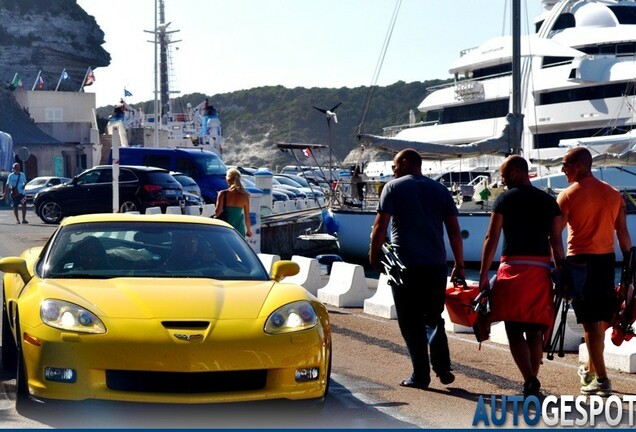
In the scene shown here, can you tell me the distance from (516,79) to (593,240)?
19507mm

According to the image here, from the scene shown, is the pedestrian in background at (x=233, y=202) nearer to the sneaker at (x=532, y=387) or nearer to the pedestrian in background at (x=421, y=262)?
the pedestrian in background at (x=421, y=262)

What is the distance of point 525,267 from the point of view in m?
7.77

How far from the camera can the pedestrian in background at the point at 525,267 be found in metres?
7.71

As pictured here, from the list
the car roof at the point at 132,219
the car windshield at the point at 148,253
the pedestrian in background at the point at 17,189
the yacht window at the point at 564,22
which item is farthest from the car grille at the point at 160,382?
the yacht window at the point at 564,22

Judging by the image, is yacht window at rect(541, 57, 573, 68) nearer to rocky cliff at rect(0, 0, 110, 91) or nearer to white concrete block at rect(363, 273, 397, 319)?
white concrete block at rect(363, 273, 397, 319)

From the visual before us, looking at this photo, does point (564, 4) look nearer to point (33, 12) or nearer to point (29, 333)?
point (29, 333)

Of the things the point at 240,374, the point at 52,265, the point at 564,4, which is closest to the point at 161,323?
the point at 240,374

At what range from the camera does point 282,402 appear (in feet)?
22.3

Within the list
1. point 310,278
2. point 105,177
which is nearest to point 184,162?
point 105,177

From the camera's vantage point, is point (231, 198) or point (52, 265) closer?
point (52, 265)

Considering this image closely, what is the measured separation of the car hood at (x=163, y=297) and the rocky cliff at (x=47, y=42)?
325 ft

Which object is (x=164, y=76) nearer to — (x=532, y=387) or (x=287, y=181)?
(x=287, y=181)

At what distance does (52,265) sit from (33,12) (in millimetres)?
107185

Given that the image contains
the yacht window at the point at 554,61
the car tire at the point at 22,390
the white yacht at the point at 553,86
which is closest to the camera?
the car tire at the point at 22,390
